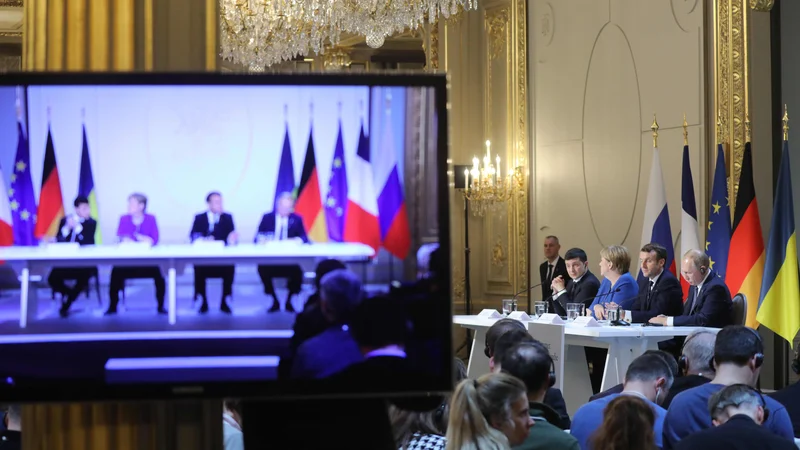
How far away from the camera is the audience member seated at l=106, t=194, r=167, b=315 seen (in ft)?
4.76

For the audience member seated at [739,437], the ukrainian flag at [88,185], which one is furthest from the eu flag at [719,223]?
the ukrainian flag at [88,185]

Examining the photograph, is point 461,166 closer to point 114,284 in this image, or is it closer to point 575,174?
point 575,174

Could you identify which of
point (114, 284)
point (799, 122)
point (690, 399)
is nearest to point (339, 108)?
point (114, 284)

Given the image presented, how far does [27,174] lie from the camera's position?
146cm

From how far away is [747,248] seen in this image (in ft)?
23.4

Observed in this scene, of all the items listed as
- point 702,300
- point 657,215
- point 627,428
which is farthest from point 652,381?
point 657,215

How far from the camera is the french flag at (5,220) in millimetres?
1456

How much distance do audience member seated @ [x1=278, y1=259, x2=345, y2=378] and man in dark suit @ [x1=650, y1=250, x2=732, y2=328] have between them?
5123 millimetres

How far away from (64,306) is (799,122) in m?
7.91

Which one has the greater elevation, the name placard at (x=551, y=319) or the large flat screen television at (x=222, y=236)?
the large flat screen television at (x=222, y=236)

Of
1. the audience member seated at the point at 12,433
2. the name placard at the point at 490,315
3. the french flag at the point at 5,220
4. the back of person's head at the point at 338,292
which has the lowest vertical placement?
the audience member seated at the point at 12,433

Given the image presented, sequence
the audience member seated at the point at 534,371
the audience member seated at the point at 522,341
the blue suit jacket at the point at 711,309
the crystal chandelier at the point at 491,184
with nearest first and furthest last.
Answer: the audience member seated at the point at 534,371, the audience member seated at the point at 522,341, the blue suit jacket at the point at 711,309, the crystal chandelier at the point at 491,184

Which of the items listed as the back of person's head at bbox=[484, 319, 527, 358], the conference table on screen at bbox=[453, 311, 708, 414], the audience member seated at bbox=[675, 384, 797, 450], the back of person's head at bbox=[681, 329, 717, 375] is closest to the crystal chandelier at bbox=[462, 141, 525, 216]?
the conference table on screen at bbox=[453, 311, 708, 414]

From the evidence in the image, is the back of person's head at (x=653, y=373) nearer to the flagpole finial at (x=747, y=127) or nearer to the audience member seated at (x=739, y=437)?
the audience member seated at (x=739, y=437)
